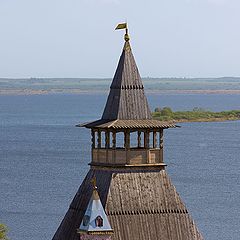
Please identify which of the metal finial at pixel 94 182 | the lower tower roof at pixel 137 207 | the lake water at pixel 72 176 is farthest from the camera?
the lake water at pixel 72 176

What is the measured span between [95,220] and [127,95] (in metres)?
2.45

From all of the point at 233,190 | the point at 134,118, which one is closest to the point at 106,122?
the point at 134,118

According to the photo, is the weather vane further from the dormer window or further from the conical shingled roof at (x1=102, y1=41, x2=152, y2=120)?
the dormer window

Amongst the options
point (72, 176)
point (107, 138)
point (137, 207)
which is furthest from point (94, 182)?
point (72, 176)

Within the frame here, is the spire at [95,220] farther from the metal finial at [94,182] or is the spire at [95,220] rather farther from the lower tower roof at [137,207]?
the lower tower roof at [137,207]

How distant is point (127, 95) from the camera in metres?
18.1

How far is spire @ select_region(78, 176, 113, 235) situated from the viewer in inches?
659

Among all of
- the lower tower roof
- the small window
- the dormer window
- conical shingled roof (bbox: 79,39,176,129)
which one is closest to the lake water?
conical shingled roof (bbox: 79,39,176,129)

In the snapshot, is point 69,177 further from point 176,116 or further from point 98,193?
point 176,116

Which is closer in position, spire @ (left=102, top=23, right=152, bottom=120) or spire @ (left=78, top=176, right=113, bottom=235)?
spire @ (left=78, top=176, right=113, bottom=235)

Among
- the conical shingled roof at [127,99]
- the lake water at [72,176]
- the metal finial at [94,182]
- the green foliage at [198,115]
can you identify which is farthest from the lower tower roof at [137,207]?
the green foliage at [198,115]

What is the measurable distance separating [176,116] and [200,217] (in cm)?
8219

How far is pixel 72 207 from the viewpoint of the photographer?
18.0 meters

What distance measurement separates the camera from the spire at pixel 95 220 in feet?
55.0
